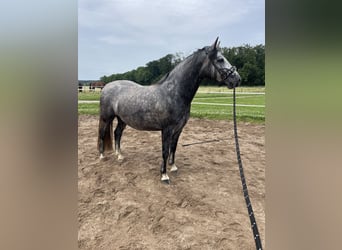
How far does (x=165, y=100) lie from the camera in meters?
1.43

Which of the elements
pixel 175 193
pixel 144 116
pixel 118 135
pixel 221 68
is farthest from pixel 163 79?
pixel 175 193

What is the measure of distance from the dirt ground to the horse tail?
38 millimetres

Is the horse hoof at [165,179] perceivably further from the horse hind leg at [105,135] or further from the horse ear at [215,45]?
the horse ear at [215,45]

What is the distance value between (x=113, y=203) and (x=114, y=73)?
2.26ft

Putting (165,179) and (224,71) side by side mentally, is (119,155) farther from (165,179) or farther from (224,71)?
(224,71)

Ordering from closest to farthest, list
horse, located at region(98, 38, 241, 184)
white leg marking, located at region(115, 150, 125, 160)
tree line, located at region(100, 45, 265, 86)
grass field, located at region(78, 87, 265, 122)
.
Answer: tree line, located at region(100, 45, 265, 86) → grass field, located at region(78, 87, 265, 122) → horse, located at region(98, 38, 241, 184) → white leg marking, located at region(115, 150, 125, 160)

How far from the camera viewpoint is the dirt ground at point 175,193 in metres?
1.06

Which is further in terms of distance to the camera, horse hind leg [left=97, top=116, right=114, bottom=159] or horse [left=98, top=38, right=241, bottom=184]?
horse hind leg [left=97, top=116, right=114, bottom=159]

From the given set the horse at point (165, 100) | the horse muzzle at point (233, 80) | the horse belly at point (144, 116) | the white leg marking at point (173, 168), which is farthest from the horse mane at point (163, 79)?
the white leg marking at point (173, 168)

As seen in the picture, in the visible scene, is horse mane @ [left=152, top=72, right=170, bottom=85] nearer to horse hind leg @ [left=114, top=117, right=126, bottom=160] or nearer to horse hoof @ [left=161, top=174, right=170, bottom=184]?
horse hind leg @ [left=114, top=117, right=126, bottom=160]

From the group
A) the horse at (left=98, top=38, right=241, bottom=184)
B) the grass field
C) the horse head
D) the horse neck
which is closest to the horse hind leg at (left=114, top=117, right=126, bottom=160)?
the horse at (left=98, top=38, right=241, bottom=184)

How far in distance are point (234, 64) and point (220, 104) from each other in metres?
0.26

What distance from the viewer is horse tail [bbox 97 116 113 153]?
1585 millimetres
